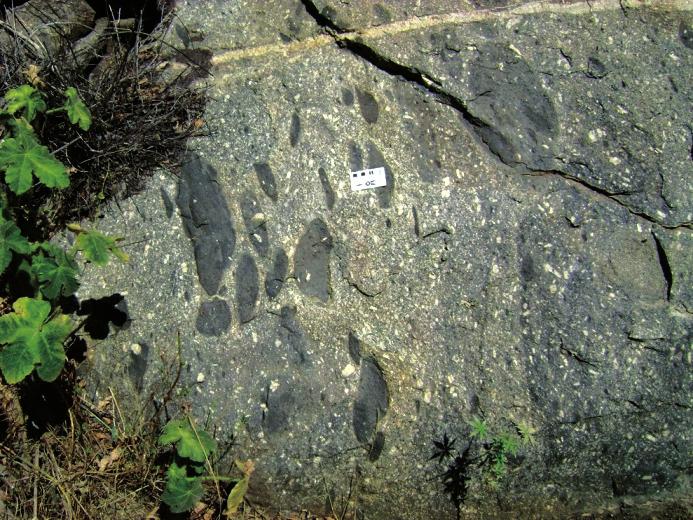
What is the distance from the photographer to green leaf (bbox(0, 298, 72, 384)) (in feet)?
6.91

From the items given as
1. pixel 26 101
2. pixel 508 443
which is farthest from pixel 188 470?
pixel 26 101

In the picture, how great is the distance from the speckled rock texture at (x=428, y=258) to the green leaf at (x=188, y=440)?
14 centimetres

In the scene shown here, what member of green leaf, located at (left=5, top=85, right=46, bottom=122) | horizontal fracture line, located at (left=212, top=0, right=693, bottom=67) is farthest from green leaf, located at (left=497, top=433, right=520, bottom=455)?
green leaf, located at (left=5, top=85, right=46, bottom=122)

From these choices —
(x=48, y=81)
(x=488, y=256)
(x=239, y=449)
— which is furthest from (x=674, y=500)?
(x=48, y=81)

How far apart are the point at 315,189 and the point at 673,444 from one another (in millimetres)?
1451

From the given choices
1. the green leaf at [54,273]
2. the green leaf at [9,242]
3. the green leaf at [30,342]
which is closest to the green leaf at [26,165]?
the green leaf at [9,242]

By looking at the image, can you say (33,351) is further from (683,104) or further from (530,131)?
(683,104)

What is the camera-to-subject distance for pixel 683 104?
2596mm

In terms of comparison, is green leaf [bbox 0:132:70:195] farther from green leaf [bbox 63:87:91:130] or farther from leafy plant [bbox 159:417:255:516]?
leafy plant [bbox 159:417:255:516]

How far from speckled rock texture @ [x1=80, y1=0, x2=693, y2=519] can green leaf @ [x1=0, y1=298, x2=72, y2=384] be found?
14.1 inches

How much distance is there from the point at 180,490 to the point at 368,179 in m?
1.19

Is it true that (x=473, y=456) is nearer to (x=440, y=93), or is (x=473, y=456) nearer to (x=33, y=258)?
(x=440, y=93)

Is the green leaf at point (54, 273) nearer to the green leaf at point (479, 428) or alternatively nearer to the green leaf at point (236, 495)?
the green leaf at point (236, 495)

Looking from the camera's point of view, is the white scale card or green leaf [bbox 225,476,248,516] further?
the white scale card
